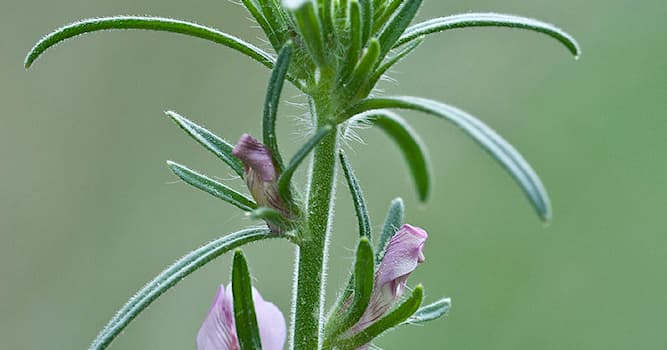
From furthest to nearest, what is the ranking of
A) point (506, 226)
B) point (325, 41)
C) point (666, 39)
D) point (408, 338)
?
1. point (666, 39)
2. point (506, 226)
3. point (408, 338)
4. point (325, 41)

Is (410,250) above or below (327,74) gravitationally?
below

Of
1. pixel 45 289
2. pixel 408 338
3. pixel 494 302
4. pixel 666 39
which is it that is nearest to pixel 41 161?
pixel 45 289

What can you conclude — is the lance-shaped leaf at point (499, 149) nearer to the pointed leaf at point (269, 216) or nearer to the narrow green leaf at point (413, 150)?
the narrow green leaf at point (413, 150)

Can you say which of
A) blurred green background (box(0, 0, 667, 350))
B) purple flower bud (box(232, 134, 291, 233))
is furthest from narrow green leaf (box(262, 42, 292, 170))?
blurred green background (box(0, 0, 667, 350))

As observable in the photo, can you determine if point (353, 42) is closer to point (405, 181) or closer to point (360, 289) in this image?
point (360, 289)

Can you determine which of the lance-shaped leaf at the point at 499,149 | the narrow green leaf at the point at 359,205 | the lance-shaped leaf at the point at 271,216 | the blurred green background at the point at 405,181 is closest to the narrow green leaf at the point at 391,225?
the narrow green leaf at the point at 359,205

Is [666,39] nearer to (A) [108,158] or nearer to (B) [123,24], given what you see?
(A) [108,158]
